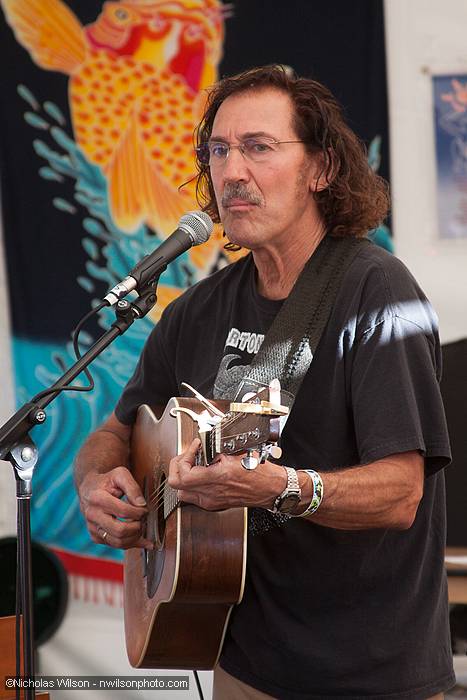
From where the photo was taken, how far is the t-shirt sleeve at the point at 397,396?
6.53 feet

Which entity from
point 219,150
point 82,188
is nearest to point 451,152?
point 82,188

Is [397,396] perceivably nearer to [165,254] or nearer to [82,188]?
[165,254]

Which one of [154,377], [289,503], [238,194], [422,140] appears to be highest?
[422,140]

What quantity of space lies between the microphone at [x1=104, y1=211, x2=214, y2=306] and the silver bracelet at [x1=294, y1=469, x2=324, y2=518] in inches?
22.5

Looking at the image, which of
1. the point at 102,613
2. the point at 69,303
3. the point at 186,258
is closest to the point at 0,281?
the point at 69,303

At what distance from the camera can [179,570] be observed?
213cm

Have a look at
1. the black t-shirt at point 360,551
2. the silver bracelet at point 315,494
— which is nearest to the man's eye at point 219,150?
the black t-shirt at point 360,551

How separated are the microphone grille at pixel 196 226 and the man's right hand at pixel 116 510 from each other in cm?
69

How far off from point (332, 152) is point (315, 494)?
1.03m

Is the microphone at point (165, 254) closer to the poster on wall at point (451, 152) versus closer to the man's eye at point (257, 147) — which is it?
the man's eye at point (257, 147)

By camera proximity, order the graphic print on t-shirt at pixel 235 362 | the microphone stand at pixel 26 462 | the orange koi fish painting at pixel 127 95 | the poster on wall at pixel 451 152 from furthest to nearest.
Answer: the orange koi fish painting at pixel 127 95
the poster on wall at pixel 451 152
the graphic print on t-shirt at pixel 235 362
the microphone stand at pixel 26 462

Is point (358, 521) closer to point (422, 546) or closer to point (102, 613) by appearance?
point (422, 546)

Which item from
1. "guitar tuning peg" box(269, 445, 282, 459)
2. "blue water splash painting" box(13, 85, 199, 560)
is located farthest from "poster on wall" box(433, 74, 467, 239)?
"guitar tuning peg" box(269, 445, 282, 459)

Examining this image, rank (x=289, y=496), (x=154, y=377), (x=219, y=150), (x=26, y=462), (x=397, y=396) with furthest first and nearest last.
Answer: (x=154, y=377), (x=219, y=150), (x=26, y=462), (x=397, y=396), (x=289, y=496)
